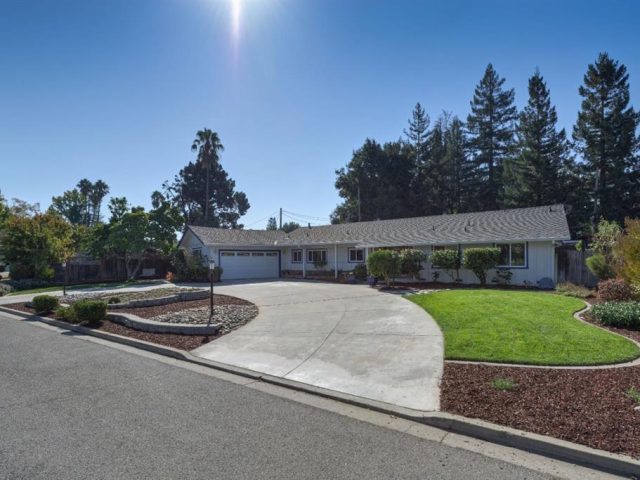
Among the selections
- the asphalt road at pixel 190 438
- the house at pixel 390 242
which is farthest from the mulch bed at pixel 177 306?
the house at pixel 390 242

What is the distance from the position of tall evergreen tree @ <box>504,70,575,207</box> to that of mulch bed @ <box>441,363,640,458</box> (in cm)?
3158

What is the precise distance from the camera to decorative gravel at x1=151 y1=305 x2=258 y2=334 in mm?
10469

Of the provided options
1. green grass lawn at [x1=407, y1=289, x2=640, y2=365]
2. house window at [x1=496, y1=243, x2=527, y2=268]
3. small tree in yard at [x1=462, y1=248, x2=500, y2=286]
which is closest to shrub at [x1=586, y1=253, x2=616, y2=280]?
house window at [x1=496, y1=243, x2=527, y2=268]

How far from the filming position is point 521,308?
10227mm

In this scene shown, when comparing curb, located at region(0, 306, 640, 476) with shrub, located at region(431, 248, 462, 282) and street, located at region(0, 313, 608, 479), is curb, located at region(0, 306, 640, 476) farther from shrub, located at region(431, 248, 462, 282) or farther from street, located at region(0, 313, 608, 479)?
shrub, located at region(431, 248, 462, 282)

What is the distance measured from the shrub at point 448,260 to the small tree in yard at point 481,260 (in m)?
0.74

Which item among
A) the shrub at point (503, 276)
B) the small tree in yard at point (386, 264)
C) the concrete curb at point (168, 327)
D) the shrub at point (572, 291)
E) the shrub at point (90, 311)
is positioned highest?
the small tree in yard at point (386, 264)

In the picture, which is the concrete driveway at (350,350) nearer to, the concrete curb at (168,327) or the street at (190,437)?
the concrete curb at (168,327)

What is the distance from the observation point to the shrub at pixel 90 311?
11016mm

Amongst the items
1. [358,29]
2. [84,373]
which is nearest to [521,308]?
[358,29]

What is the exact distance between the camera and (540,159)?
1324 inches

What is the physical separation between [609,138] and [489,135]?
11721 millimetres

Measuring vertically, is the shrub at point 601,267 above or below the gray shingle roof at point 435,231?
below

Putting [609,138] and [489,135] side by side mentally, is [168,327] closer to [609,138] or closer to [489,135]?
[609,138]
